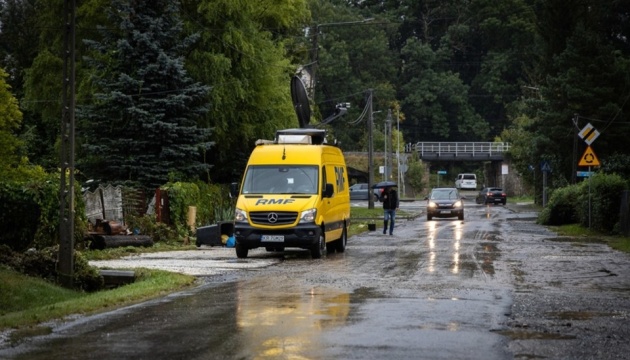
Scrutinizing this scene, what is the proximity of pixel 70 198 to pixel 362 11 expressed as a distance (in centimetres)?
11342

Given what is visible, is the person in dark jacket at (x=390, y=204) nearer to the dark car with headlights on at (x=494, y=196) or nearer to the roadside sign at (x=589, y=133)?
the roadside sign at (x=589, y=133)

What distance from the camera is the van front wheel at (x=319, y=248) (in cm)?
2414

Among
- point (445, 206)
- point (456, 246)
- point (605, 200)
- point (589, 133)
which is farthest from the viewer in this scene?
point (445, 206)

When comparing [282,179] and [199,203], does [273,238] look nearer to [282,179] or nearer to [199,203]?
[282,179]

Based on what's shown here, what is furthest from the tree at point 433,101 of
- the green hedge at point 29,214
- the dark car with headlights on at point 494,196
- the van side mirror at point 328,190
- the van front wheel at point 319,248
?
the green hedge at point 29,214

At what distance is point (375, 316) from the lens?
12.4 meters

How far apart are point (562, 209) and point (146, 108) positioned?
61.0 ft

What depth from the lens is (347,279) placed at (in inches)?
708

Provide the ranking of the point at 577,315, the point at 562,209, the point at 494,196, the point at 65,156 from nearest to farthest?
the point at 577,315, the point at 65,156, the point at 562,209, the point at 494,196

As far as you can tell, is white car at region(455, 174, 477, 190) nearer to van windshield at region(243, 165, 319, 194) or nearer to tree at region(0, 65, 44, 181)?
tree at region(0, 65, 44, 181)

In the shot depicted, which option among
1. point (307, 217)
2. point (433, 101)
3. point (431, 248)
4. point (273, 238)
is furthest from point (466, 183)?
point (273, 238)

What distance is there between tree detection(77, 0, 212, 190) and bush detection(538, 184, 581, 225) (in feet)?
52.1

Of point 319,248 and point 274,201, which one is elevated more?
point 274,201

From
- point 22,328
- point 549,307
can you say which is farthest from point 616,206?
point 22,328
